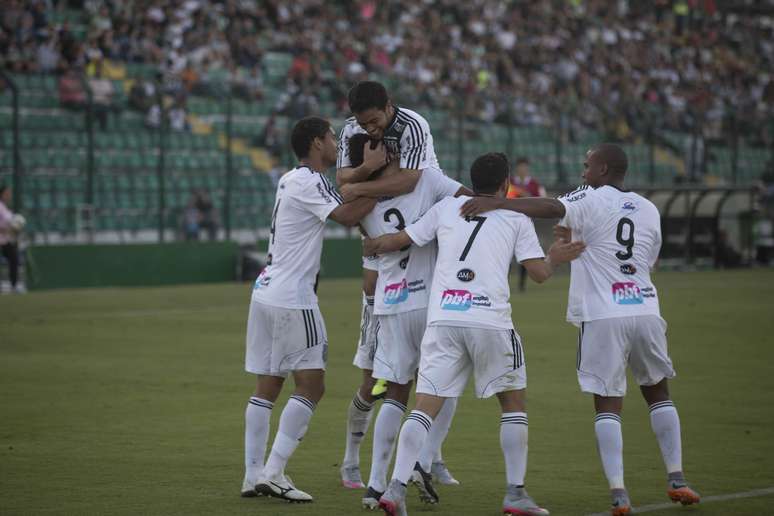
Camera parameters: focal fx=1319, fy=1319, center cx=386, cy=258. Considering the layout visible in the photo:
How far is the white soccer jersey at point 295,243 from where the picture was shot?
25.5 feet

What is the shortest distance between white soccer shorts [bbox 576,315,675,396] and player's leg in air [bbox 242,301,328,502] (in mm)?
1574

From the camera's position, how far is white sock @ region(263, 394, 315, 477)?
765 cm

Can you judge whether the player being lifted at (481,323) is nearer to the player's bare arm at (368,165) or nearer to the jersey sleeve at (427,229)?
the jersey sleeve at (427,229)

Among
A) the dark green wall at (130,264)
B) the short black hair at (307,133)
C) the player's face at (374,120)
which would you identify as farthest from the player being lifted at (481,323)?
the dark green wall at (130,264)

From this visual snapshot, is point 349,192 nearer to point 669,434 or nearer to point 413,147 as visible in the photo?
point 413,147

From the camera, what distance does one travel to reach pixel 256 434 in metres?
7.80

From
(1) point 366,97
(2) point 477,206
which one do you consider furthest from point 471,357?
(1) point 366,97

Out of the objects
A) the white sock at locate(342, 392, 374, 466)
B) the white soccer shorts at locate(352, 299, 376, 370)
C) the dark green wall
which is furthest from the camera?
the dark green wall

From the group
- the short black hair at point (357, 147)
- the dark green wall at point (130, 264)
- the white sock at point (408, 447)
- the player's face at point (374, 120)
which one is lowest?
the dark green wall at point (130, 264)

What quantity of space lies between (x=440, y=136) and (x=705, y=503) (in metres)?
24.7

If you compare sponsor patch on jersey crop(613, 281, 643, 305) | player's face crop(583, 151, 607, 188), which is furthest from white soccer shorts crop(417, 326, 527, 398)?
player's face crop(583, 151, 607, 188)

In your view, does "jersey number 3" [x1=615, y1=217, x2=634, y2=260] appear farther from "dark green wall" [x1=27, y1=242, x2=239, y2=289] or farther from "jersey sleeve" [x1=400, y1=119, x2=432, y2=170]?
"dark green wall" [x1=27, y1=242, x2=239, y2=289]

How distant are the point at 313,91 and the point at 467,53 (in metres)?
7.92

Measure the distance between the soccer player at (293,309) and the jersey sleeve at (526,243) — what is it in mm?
938
